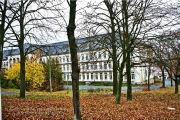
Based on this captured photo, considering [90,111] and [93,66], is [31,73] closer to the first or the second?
[93,66]

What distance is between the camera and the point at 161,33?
1321cm

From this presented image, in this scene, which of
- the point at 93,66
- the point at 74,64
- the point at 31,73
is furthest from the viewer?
the point at 31,73

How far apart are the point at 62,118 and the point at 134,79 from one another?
3256 centimetres

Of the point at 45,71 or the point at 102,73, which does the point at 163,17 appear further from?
the point at 45,71

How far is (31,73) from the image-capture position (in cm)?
3334

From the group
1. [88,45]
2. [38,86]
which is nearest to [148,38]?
[88,45]

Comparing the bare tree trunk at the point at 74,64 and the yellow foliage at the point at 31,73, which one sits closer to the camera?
the bare tree trunk at the point at 74,64

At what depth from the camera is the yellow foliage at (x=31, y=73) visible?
106 ft

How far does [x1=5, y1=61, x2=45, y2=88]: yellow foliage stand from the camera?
3231 centimetres

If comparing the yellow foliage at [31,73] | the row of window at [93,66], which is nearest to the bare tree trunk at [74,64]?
the row of window at [93,66]

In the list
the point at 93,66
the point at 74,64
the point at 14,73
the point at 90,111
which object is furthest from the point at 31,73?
the point at 74,64

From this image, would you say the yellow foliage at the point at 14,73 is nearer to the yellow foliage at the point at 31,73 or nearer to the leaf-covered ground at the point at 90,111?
the yellow foliage at the point at 31,73

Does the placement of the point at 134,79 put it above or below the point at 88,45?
below

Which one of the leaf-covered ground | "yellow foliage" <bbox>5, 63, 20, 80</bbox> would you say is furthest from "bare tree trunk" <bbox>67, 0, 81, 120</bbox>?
"yellow foliage" <bbox>5, 63, 20, 80</bbox>
